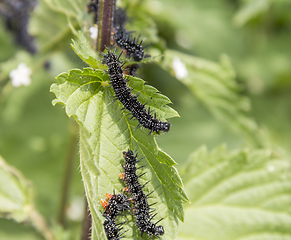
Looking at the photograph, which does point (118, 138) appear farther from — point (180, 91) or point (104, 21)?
point (180, 91)

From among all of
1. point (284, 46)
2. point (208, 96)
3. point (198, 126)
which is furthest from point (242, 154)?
point (284, 46)

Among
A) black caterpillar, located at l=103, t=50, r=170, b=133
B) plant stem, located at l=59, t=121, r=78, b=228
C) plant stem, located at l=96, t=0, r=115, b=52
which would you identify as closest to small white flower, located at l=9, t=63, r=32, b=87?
plant stem, located at l=59, t=121, r=78, b=228

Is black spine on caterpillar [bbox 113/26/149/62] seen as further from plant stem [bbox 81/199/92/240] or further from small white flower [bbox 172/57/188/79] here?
small white flower [bbox 172/57/188/79]

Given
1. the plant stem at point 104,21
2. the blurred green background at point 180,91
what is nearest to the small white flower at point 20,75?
the blurred green background at point 180,91

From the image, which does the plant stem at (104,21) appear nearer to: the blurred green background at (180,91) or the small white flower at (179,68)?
A: the small white flower at (179,68)

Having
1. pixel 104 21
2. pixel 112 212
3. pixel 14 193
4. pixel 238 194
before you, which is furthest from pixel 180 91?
pixel 112 212

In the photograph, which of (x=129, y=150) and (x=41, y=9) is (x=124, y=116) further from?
(x=41, y=9)
